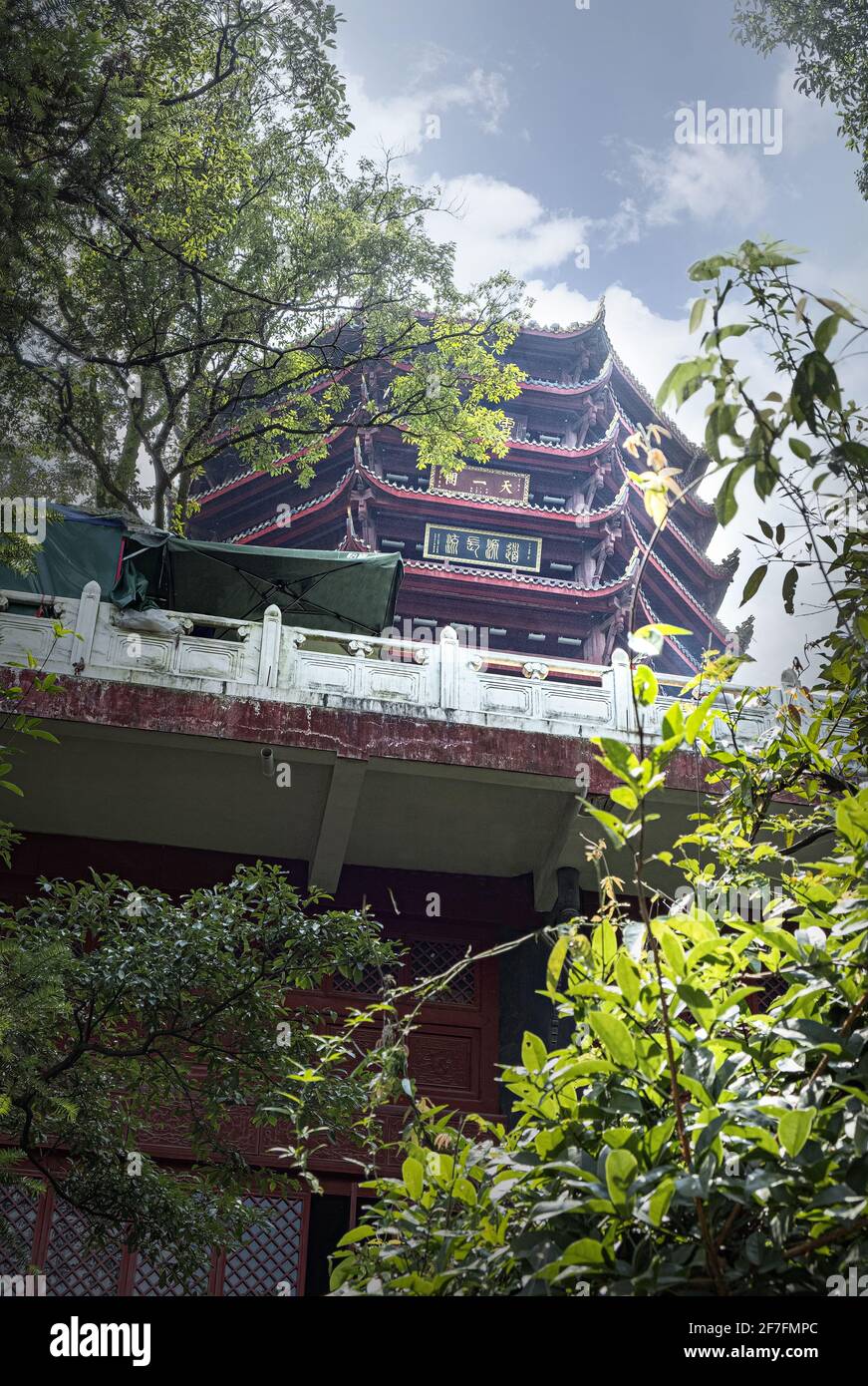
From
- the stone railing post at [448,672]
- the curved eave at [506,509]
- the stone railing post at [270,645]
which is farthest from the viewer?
the curved eave at [506,509]

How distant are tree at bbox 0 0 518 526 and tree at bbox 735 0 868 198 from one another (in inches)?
154

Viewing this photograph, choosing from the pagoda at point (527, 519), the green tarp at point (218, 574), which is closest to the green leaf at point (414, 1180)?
the green tarp at point (218, 574)

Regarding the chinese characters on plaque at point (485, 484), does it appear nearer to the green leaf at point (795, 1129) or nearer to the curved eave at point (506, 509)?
the curved eave at point (506, 509)

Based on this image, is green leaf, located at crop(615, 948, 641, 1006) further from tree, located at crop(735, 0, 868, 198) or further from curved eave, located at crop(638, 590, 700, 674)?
curved eave, located at crop(638, 590, 700, 674)

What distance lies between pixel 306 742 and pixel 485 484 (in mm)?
9368

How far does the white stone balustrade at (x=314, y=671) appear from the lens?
9.34 metres

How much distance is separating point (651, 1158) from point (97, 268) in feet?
36.9

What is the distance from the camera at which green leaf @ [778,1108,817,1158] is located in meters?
1.80

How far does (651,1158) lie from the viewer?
1935mm

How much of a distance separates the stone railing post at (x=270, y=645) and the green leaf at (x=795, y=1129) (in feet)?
26.3

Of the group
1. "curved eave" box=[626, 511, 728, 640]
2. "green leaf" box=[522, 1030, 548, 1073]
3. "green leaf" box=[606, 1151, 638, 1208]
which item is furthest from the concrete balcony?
"curved eave" box=[626, 511, 728, 640]

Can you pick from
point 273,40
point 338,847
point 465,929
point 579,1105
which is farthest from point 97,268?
point 579,1105
